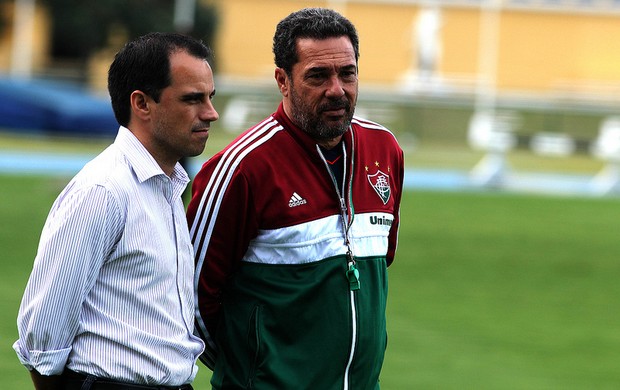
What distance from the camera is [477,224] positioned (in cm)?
1566

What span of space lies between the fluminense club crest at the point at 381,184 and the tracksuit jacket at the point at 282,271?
0.52 ft

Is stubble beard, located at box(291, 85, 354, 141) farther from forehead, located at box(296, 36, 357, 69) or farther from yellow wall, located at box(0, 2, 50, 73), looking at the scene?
yellow wall, located at box(0, 2, 50, 73)

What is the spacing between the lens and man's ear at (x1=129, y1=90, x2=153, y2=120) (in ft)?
11.3

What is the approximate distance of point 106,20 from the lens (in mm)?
39219

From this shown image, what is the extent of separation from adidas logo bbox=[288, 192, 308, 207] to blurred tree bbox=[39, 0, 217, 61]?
115ft

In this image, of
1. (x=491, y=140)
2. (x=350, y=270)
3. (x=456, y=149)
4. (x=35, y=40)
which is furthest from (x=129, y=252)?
(x=35, y=40)

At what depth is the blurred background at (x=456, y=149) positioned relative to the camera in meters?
8.91

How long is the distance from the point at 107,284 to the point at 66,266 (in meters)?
0.13

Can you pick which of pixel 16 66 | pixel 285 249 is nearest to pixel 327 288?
pixel 285 249

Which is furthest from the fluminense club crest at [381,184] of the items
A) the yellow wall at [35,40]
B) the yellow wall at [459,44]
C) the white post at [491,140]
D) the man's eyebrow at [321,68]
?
the yellow wall at [459,44]

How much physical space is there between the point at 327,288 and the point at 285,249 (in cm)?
18

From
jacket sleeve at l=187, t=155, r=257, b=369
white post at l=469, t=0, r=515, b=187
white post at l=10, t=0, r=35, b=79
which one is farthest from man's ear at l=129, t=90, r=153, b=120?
white post at l=10, t=0, r=35, b=79

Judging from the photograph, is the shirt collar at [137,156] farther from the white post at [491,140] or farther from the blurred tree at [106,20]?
the blurred tree at [106,20]

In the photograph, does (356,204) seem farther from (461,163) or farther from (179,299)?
(461,163)
